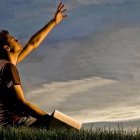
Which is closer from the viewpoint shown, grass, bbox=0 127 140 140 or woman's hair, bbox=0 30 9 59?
grass, bbox=0 127 140 140

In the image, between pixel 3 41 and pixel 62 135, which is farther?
pixel 3 41

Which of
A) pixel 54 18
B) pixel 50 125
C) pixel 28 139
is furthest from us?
pixel 54 18

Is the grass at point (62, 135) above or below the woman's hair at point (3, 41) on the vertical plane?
below

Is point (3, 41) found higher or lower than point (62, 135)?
higher

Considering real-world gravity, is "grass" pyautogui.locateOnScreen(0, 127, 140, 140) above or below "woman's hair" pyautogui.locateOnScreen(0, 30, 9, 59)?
below

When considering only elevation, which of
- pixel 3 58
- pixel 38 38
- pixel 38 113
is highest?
pixel 38 38

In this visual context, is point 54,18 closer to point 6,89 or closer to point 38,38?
point 38,38

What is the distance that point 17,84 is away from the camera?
1233 centimetres

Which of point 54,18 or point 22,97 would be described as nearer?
point 22,97

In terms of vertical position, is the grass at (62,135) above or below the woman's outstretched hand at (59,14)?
below

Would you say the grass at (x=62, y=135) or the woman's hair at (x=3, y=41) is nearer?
the grass at (x=62, y=135)

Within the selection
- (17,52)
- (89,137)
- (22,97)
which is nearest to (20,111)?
(22,97)

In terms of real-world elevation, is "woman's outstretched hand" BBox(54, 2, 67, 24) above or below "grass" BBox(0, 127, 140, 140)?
above

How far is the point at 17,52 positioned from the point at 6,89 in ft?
2.59
